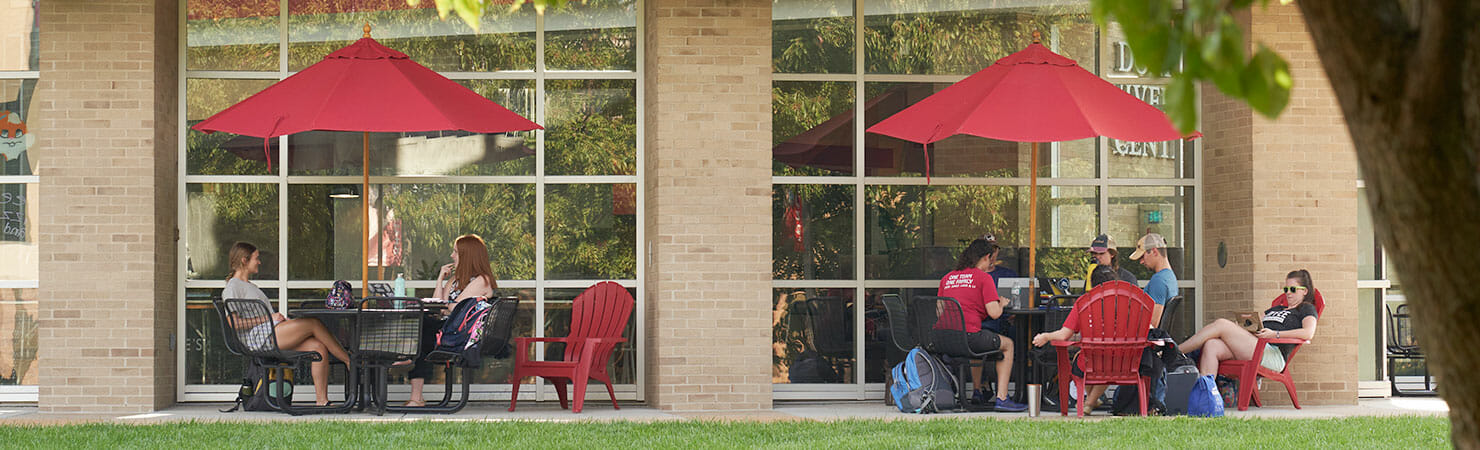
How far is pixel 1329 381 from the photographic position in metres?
9.84

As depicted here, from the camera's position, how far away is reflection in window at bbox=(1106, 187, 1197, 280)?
10.4m

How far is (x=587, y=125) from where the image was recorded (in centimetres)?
989

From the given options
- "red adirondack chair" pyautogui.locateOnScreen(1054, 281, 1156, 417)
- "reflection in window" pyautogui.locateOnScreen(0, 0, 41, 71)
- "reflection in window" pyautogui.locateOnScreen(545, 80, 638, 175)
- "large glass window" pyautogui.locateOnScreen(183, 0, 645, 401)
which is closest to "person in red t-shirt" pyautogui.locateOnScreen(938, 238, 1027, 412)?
"red adirondack chair" pyautogui.locateOnScreen(1054, 281, 1156, 417)

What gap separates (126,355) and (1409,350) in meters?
8.67

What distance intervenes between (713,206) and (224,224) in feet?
10.7

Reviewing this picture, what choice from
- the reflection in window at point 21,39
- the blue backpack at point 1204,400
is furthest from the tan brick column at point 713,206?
the reflection in window at point 21,39

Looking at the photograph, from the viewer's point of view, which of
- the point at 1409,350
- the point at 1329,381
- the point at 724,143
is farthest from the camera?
the point at 1409,350

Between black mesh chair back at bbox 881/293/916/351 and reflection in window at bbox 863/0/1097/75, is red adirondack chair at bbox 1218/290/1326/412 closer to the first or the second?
black mesh chair back at bbox 881/293/916/351

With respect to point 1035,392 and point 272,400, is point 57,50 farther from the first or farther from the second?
point 1035,392

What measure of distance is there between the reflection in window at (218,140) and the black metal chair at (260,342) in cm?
145

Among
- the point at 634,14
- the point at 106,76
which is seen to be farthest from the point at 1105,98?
the point at 106,76

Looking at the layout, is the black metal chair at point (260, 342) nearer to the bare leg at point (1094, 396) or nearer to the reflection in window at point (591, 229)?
the reflection in window at point (591, 229)

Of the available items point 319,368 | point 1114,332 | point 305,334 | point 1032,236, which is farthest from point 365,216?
point 1114,332

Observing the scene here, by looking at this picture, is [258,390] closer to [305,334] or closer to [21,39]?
[305,334]
